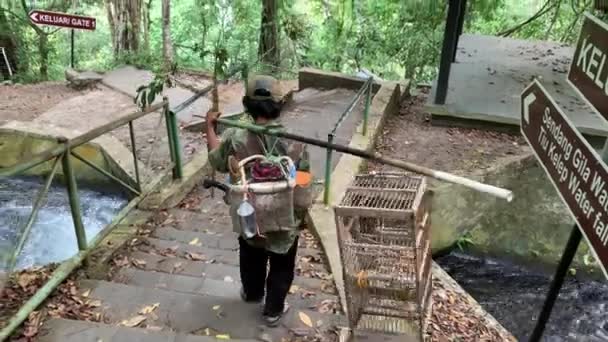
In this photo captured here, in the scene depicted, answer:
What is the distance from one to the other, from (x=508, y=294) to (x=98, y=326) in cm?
431

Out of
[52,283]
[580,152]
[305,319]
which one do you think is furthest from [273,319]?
[580,152]

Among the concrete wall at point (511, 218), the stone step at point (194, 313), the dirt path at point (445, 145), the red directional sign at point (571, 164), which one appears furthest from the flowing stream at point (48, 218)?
the red directional sign at point (571, 164)

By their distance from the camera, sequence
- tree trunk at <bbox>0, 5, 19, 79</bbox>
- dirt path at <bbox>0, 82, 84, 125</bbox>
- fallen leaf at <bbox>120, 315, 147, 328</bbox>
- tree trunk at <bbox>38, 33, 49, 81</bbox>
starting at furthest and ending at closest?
tree trunk at <bbox>38, 33, 49, 81</bbox>, tree trunk at <bbox>0, 5, 19, 79</bbox>, dirt path at <bbox>0, 82, 84, 125</bbox>, fallen leaf at <bbox>120, 315, 147, 328</bbox>

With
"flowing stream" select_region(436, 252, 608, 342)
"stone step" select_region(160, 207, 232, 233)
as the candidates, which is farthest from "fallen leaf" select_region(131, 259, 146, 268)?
"flowing stream" select_region(436, 252, 608, 342)

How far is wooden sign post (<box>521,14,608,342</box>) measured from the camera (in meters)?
1.77

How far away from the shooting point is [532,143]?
2312 millimetres

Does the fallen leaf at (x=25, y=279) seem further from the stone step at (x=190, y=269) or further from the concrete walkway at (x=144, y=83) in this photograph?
the concrete walkway at (x=144, y=83)

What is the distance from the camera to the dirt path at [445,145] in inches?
261

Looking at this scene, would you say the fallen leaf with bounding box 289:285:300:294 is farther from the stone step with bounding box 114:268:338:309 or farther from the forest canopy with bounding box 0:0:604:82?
the forest canopy with bounding box 0:0:604:82

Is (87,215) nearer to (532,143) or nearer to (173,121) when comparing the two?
(173,121)

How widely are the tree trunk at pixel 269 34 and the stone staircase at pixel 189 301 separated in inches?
278

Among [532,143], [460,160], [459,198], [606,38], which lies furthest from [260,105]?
[460,160]

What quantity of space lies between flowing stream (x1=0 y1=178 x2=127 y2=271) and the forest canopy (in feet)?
14.6

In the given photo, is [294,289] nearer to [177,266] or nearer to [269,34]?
[177,266]
